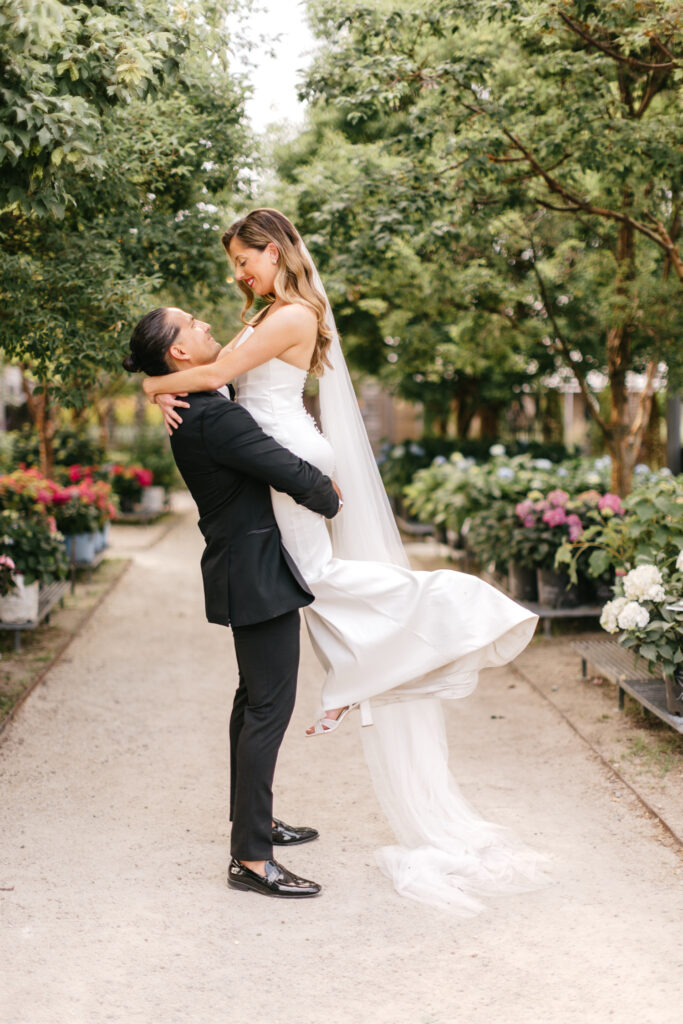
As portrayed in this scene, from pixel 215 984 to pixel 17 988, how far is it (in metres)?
0.57

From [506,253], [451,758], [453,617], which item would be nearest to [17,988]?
[453,617]

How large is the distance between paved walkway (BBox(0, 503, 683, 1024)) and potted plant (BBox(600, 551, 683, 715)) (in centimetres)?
59

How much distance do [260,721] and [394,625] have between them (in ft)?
1.92

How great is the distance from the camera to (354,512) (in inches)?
154

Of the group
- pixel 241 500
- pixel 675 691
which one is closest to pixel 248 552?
pixel 241 500

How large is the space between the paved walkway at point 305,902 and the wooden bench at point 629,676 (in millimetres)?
397

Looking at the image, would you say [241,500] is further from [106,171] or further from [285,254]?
[106,171]

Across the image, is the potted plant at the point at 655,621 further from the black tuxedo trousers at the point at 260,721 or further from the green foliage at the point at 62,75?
the green foliage at the point at 62,75

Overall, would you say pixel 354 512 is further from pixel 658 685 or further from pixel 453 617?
pixel 658 685

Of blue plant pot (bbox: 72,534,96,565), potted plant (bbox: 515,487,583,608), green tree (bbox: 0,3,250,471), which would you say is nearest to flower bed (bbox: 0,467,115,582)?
blue plant pot (bbox: 72,534,96,565)

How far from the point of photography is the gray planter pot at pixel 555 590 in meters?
7.62

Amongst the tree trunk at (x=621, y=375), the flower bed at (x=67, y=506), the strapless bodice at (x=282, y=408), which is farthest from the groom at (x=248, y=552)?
the flower bed at (x=67, y=506)

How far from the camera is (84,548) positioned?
34.1 feet

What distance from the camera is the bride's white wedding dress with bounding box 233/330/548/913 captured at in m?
3.56
